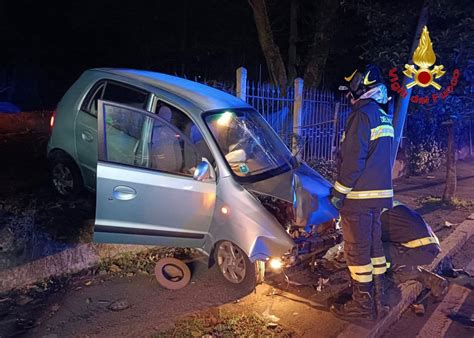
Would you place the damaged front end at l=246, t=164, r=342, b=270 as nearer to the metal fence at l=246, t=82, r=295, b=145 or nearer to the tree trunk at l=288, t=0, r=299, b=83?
the metal fence at l=246, t=82, r=295, b=145

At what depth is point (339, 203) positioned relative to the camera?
3.73m

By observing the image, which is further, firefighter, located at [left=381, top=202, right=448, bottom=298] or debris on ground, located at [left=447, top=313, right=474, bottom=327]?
firefighter, located at [left=381, top=202, right=448, bottom=298]

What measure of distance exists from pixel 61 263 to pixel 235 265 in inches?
69.0

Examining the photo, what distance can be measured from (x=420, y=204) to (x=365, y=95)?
525cm

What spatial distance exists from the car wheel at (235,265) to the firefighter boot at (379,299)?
3.49 ft

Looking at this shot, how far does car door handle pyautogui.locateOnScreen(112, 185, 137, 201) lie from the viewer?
13.0 ft

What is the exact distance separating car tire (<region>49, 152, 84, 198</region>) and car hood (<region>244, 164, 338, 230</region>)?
2268mm

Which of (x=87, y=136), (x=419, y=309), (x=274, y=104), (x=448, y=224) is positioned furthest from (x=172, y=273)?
(x=448, y=224)

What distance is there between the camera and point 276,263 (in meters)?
3.91

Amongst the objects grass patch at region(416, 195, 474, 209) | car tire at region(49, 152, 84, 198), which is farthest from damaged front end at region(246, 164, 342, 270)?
grass patch at region(416, 195, 474, 209)

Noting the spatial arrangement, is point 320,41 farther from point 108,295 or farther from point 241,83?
point 108,295

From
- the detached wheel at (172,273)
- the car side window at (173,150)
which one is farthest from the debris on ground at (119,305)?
the car side window at (173,150)

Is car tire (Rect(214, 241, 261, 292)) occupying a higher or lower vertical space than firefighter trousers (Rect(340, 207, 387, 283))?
lower

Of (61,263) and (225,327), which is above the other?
(61,263)
